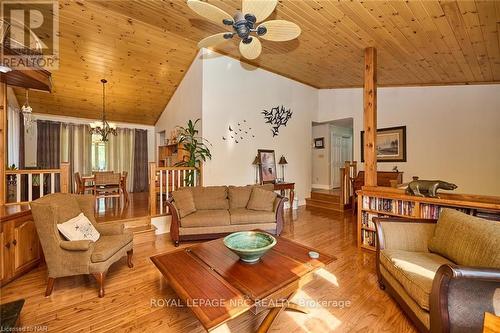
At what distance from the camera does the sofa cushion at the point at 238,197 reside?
394cm

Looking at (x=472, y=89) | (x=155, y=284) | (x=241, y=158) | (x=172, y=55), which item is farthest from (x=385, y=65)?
(x=155, y=284)

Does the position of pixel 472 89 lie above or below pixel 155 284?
above

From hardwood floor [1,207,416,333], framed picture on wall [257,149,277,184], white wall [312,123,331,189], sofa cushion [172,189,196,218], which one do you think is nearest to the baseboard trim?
white wall [312,123,331,189]

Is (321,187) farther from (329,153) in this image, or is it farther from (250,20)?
(250,20)

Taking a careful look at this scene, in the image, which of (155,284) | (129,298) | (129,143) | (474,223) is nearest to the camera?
(474,223)

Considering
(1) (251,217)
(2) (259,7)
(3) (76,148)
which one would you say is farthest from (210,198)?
(3) (76,148)

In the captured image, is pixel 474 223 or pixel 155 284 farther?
pixel 155 284

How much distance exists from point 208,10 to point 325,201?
17.2ft

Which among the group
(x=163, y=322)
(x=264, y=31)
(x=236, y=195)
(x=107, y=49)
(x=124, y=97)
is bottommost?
(x=163, y=322)

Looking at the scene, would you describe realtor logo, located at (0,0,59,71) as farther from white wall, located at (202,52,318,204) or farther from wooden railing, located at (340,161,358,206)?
wooden railing, located at (340,161,358,206)

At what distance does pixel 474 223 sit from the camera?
69.0 inches

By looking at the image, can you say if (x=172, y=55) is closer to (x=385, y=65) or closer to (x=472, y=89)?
(x=385, y=65)

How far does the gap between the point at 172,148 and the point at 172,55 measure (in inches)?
99.4

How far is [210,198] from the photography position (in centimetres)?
386
